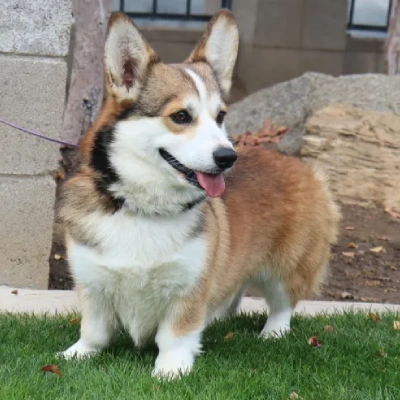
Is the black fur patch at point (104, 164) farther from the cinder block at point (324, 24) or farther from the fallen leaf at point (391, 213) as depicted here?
the cinder block at point (324, 24)

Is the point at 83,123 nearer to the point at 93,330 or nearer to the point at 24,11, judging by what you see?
the point at 24,11

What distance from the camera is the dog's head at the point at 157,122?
151 inches

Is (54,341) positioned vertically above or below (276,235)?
below

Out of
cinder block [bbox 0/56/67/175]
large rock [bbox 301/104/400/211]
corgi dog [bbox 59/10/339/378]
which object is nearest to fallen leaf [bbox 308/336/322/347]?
corgi dog [bbox 59/10/339/378]

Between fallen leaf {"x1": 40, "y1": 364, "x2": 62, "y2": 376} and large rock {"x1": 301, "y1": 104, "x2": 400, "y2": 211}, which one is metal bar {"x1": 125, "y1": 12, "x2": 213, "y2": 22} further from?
fallen leaf {"x1": 40, "y1": 364, "x2": 62, "y2": 376}

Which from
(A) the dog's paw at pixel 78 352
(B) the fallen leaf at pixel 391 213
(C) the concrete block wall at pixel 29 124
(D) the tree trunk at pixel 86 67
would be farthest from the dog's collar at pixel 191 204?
(B) the fallen leaf at pixel 391 213

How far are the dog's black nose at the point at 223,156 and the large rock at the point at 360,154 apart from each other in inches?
175

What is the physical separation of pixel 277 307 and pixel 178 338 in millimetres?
1049

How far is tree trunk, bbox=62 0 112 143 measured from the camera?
23.5ft

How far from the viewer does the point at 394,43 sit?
9.06 meters

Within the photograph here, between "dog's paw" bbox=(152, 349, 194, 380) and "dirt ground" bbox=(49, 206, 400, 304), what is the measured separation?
2212mm

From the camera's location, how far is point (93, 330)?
4383 mm

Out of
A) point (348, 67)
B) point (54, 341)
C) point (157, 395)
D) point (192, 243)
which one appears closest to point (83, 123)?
point (54, 341)

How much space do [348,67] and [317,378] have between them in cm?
878
